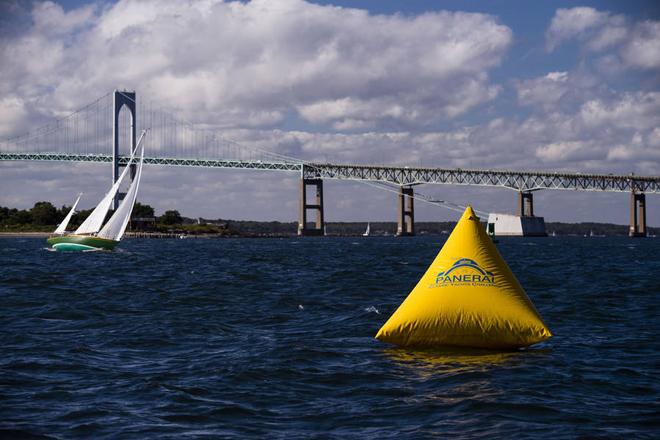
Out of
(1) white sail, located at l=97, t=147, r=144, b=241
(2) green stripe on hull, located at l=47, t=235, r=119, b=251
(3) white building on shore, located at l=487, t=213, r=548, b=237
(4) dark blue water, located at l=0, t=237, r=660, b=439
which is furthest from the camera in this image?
(3) white building on shore, located at l=487, t=213, r=548, b=237

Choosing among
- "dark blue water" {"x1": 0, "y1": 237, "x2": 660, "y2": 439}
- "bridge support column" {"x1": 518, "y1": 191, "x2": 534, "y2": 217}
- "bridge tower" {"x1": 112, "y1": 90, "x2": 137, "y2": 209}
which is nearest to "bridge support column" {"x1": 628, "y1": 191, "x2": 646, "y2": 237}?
"bridge support column" {"x1": 518, "y1": 191, "x2": 534, "y2": 217}

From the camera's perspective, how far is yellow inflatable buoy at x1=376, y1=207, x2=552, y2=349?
34.9 feet

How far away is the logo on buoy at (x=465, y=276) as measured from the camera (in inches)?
428

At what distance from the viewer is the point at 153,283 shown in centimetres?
2466

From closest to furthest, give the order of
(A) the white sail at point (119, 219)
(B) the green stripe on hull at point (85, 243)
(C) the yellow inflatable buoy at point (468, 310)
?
(C) the yellow inflatable buoy at point (468, 310) → (A) the white sail at point (119, 219) → (B) the green stripe on hull at point (85, 243)

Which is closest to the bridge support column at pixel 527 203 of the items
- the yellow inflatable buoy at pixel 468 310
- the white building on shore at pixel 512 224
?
the white building on shore at pixel 512 224

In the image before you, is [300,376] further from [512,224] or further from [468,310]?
[512,224]

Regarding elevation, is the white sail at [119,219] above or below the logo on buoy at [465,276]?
above

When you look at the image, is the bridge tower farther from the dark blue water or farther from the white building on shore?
the dark blue water

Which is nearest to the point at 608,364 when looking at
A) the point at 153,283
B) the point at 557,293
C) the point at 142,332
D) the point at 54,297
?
the point at 142,332

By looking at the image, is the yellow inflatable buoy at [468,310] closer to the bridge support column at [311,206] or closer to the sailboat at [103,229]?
the sailboat at [103,229]

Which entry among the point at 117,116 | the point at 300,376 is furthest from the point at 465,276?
the point at 117,116

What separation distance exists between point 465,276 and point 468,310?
0.50 meters

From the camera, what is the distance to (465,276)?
35.7 feet
